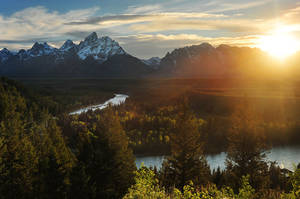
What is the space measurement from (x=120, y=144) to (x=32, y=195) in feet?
43.1

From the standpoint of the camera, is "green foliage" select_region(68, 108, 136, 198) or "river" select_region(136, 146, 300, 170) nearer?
"green foliage" select_region(68, 108, 136, 198)

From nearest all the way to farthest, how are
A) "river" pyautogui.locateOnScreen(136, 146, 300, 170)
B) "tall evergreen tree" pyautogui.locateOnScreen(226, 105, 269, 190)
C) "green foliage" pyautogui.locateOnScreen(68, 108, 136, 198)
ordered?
"green foliage" pyautogui.locateOnScreen(68, 108, 136, 198), "tall evergreen tree" pyautogui.locateOnScreen(226, 105, 269, 190), "river" pyautogui.locateOnScreen(136, 146, 300, 170)

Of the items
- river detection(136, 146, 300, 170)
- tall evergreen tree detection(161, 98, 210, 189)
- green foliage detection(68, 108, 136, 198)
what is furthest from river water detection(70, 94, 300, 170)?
green foliage detection(68, 108, 136, 198)

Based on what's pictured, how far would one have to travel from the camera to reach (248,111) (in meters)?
44.8

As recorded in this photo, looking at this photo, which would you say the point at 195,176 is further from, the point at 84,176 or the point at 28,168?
the point at 28,168

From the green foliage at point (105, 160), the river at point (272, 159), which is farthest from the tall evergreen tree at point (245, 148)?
the river at point (272, 159)

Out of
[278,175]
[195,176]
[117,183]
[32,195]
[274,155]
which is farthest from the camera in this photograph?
[274,155]

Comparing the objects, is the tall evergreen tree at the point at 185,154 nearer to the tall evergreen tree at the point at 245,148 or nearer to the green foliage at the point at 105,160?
the tall evergreen tree at the point at 245,148

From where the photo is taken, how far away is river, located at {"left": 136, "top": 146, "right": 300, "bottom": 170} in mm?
86312

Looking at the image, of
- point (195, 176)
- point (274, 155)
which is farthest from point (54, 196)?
point (274, 155)

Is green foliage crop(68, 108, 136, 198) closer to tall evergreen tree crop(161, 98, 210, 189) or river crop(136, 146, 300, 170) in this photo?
tall evergreen tree crop(161, 98, 210, 189)

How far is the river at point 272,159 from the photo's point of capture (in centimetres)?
8631

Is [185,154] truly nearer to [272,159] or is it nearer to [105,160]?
[105,160]

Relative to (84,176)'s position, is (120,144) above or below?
above
